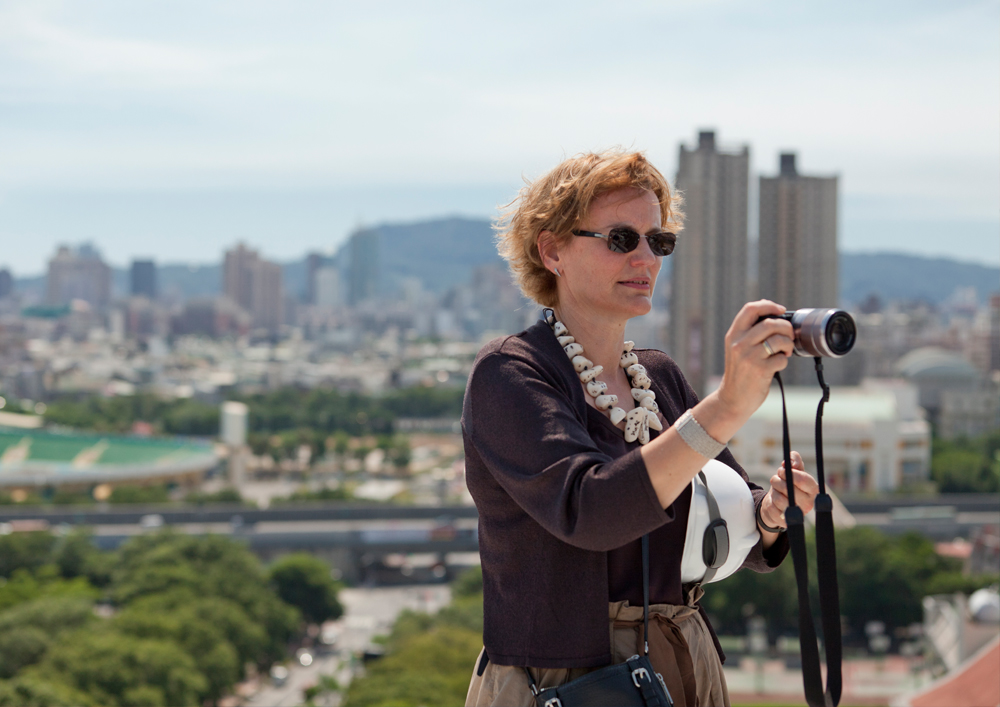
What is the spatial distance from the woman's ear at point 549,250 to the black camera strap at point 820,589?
0.30m

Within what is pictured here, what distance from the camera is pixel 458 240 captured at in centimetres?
18675

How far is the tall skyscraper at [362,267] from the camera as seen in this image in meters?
131

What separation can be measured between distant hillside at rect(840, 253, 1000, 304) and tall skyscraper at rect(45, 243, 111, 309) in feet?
291

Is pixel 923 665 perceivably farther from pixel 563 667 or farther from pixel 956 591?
pixel 563 667

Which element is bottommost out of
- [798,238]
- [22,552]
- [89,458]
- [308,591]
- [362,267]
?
[308,591]

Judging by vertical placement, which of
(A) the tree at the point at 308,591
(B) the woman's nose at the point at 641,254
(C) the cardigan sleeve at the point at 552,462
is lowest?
(A) the tree at the point at 308,591

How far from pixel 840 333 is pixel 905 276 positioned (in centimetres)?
15744

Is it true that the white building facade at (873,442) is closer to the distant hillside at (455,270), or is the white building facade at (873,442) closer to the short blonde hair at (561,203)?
the short blonde hair at (561,203)

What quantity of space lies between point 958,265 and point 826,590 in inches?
6392

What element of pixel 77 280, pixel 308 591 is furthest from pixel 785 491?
pixel 77 280

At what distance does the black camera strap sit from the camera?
110cm

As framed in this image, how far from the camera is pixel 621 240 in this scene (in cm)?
117

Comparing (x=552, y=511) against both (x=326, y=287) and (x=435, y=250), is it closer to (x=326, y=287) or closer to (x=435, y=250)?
(x=326, y=287)

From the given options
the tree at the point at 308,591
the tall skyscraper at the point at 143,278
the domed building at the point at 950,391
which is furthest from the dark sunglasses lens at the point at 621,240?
the tall skyscraper at the point at 143,278
